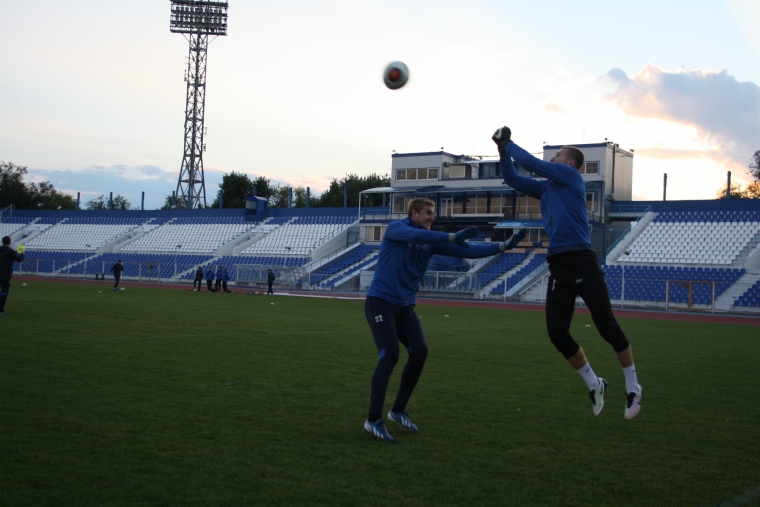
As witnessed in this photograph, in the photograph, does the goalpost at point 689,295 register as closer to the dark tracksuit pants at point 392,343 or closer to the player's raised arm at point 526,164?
the player's raised arm at point 526,164

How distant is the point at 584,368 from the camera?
6344mm

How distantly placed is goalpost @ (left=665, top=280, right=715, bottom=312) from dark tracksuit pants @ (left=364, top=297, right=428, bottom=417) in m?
28.6

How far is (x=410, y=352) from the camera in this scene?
20.7 feet

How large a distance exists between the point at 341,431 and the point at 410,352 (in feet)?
3.09

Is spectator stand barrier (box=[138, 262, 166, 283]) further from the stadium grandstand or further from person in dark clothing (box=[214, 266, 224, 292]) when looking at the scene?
person in dark clothing (box=[214, 266, 224, 292])

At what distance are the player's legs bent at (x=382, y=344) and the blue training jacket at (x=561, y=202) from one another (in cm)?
153

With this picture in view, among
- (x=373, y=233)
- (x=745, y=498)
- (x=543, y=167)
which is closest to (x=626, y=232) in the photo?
(x=373, y=233)

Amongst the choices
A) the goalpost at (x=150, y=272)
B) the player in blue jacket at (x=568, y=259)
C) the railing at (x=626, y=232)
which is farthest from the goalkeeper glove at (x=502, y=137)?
the goalpost at (x=150, y=272)

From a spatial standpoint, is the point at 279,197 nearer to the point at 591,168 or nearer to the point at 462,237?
the point at 591,168

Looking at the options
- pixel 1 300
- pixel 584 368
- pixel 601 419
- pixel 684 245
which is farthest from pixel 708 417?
pixel 684 245

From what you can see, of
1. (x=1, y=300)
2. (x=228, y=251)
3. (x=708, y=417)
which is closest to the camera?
(x=708, y=417)

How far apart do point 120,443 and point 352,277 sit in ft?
125

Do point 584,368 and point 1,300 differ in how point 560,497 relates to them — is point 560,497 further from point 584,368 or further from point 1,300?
point 1,300

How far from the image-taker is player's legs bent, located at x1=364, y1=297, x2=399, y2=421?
5.91m
